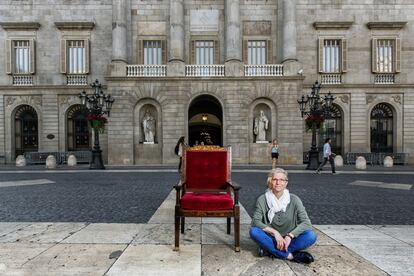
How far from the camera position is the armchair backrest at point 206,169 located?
16.4 feet

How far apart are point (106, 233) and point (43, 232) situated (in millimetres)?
1199

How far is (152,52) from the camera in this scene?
2234cm

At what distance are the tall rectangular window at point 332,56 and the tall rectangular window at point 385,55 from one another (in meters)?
3.33

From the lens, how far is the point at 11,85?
74.7ft

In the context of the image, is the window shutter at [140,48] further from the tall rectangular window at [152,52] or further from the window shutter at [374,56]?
the window shutter at [374,56]

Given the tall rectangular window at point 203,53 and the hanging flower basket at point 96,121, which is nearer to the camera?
the hanging flower basket at point 96,121

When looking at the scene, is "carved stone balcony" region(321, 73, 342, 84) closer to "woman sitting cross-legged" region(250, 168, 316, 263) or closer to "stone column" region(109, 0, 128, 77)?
"stone column" region(109, 0, 128, 77)

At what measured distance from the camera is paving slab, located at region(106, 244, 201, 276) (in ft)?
11.1

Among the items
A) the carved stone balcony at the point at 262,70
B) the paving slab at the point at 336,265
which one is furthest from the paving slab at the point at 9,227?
the carved stone balcony at the point at 262,70

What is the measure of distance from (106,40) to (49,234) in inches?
839

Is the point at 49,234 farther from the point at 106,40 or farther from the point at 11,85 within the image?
the point at 11,85

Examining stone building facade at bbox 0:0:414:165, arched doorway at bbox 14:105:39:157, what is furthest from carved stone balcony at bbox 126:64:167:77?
arched doorway at bbox 14:105:39:157

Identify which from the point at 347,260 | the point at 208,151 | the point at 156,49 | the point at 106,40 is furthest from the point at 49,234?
the point at 106,40

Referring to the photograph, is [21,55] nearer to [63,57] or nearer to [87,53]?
[63,57]
